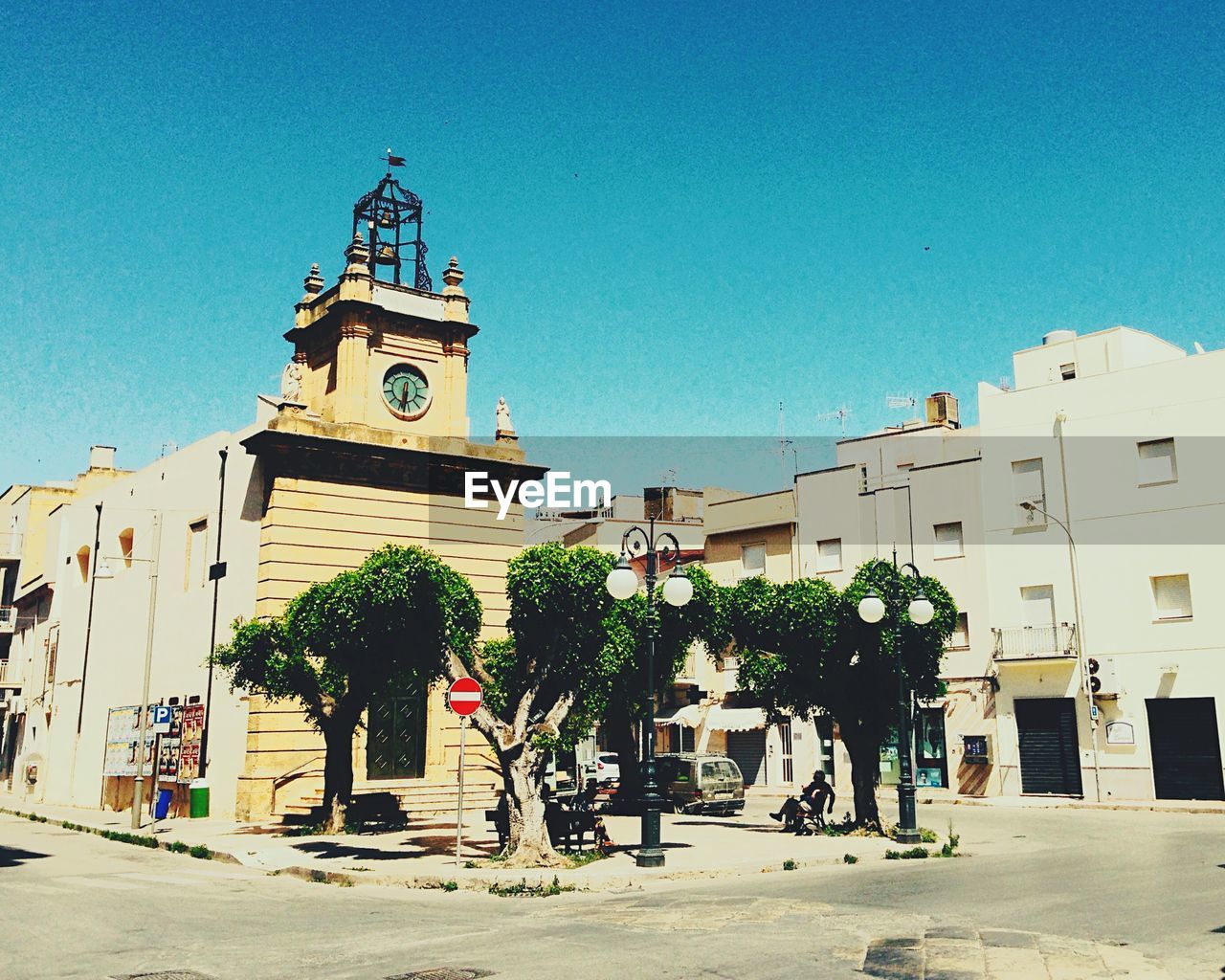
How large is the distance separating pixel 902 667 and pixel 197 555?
21.2 metres

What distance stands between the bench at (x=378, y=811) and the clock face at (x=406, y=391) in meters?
12.6

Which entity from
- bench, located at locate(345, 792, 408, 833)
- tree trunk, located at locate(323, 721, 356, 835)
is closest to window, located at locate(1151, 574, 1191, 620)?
bench, located at locate(345, 792, 408, 833)

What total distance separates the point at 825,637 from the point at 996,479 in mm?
18182

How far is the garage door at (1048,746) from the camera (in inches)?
1391

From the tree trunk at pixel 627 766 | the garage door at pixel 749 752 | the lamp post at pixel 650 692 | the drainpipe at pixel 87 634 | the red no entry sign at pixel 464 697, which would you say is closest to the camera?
the red no entry sign at pixel 464 697

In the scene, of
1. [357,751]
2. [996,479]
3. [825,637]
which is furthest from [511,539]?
[996,479]

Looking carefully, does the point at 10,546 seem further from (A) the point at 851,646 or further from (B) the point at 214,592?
(A) the point at 851,646

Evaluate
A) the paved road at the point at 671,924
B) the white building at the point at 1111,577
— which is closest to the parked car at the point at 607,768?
the white building at the point at 1111,577

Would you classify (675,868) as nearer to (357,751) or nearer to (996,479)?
(357,751)

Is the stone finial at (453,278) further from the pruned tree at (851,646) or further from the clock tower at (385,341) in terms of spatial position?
the pruned tree at (851,646)

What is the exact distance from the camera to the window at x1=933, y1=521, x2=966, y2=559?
128 feet

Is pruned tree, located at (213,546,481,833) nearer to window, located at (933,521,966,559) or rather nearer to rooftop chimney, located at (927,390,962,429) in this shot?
window, located at (933,521,966,559)

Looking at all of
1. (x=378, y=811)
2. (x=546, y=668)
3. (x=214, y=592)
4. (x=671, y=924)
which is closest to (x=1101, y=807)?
(x=378, y=811)

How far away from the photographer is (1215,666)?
3269cm
